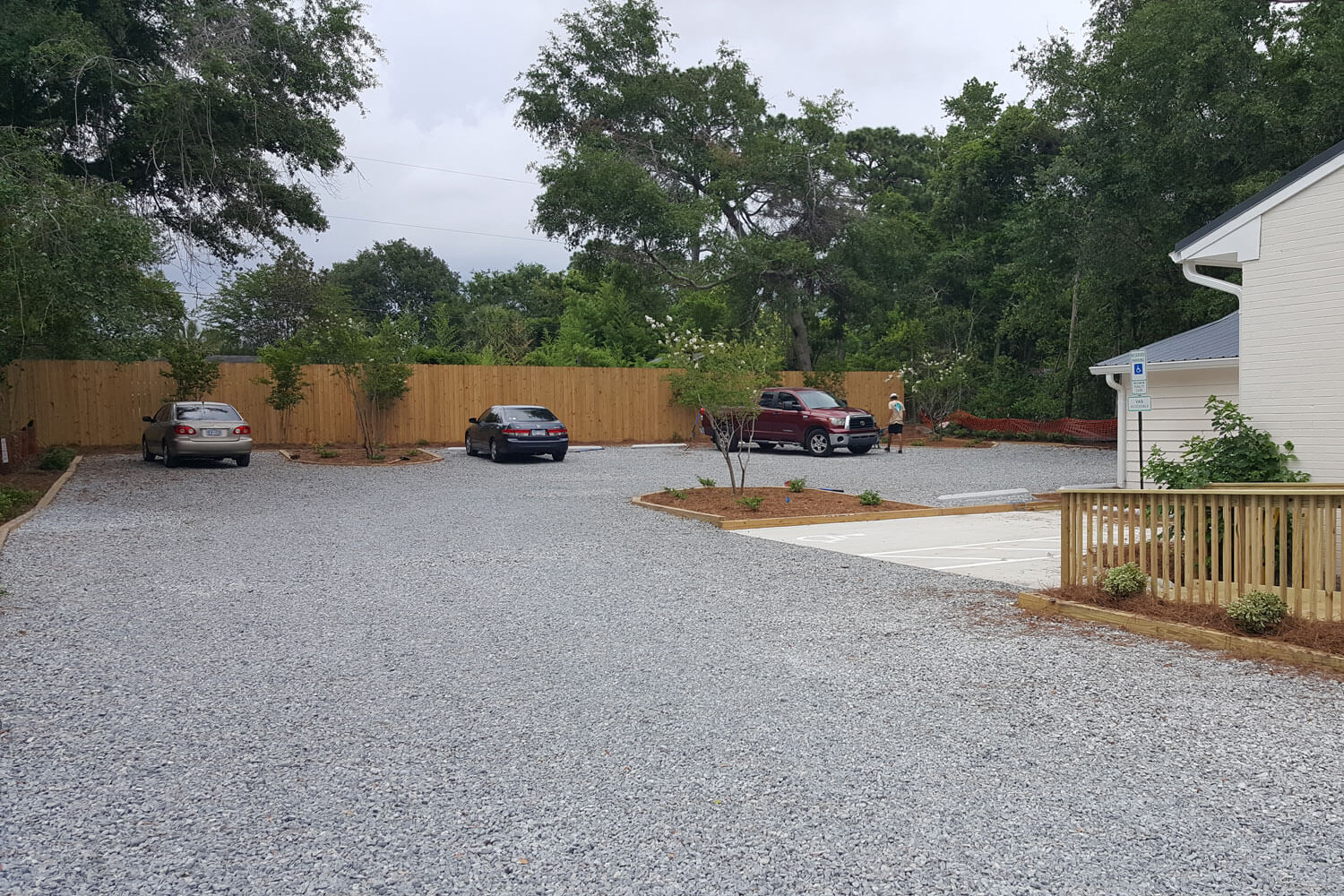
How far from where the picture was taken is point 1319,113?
64.5 feet

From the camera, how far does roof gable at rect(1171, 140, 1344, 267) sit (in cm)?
808

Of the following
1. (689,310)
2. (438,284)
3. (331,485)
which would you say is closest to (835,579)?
(331,485)

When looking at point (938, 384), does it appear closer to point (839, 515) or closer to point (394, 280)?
point (839, 515)

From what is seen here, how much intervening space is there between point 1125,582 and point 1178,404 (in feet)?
32.3

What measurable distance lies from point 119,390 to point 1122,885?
82.7ft

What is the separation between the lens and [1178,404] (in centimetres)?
1542

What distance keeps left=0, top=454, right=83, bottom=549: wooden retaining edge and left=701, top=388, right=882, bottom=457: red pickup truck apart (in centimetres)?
1373

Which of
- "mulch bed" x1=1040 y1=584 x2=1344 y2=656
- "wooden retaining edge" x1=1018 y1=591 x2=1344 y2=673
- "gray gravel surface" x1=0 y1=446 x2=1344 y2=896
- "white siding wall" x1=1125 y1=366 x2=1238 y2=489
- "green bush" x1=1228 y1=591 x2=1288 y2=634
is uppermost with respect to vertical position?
"white siding wall" x1=1125 y1=366 x2=1238 y2=489

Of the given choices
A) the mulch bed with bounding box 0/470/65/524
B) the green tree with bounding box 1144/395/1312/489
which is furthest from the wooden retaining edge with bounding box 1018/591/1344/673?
the mulch bed with bounding box 0/470/65/524

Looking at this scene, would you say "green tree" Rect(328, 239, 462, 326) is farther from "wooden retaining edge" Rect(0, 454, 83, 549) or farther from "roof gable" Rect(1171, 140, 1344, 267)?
"roof gable" Rect(1171, 140, 1344, 267)

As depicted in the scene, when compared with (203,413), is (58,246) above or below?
above

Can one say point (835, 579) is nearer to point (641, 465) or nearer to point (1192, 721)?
point (1192, 721)

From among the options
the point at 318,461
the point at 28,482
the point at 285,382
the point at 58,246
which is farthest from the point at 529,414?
the point at 58,246

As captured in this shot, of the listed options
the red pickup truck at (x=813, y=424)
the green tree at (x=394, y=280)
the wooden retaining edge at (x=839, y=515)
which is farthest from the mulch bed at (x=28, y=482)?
the green tree at (x=394, y=280)
